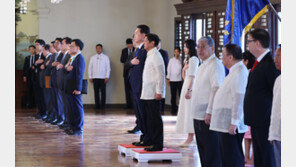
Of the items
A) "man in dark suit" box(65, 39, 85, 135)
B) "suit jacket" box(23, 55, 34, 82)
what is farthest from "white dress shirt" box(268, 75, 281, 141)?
"suit jacket" box(23, 55, 34, 82)

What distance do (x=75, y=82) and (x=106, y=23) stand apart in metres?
6.50

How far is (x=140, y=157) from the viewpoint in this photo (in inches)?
243

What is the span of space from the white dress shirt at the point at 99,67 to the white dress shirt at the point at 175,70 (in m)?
2.30

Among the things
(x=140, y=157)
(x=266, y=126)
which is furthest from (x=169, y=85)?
(x=266, y=126)

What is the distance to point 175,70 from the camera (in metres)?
12.9

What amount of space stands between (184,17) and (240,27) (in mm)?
6618

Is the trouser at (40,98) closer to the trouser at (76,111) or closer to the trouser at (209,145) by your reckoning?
the trouser at (76,111)

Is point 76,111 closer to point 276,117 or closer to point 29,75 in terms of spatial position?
point 29,75

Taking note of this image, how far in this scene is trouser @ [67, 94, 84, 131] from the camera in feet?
29.2

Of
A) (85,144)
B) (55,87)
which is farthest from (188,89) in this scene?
(55,87)

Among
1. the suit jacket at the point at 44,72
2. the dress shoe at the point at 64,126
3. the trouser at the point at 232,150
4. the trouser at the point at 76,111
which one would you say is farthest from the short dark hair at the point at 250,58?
the suit jacket at the point at 44,72

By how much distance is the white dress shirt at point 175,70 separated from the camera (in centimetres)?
1289

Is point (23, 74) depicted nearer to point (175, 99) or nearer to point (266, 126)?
point (175, 99)

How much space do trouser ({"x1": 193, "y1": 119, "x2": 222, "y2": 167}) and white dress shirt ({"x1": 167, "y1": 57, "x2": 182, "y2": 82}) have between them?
804 cm
